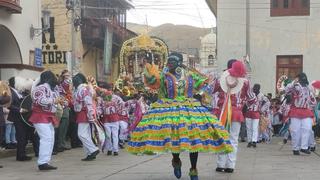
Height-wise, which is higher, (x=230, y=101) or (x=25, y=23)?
(x=25, y=23)

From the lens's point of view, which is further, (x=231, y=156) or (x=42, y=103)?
(x=42, y=103)

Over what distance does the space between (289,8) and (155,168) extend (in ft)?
59.0

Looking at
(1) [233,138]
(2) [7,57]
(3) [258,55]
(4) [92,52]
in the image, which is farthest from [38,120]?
(4) [92,52]

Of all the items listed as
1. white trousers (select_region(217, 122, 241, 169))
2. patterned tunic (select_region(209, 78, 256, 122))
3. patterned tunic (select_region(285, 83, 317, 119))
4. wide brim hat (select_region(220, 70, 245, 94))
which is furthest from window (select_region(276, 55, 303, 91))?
wide brim hat (select_region(220, 70, 245, 94))

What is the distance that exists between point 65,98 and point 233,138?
605 centimetres

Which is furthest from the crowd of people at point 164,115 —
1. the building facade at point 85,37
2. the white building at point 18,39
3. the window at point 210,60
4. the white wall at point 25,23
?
the window at point 210,60

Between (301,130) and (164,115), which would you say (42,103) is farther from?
(301,130)

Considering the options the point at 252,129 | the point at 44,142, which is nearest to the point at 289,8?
the point at 252,129

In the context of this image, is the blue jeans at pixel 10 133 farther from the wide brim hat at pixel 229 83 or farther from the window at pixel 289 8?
the window at pixel 289 8

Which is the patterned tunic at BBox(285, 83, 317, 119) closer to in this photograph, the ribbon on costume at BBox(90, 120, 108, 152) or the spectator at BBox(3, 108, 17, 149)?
the ribbon on costume at BBox(90, 120, 108, 152)

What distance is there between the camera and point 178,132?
805cm

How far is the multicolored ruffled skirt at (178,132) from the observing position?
26.3ft

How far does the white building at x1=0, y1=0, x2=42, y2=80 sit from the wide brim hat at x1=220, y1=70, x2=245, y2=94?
9831mm

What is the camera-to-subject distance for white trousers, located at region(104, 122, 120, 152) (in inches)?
556
